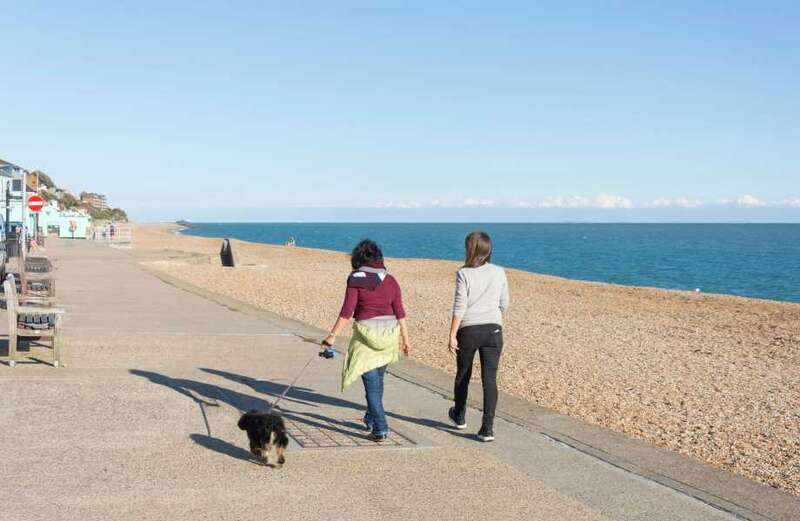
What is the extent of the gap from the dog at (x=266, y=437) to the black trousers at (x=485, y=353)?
63.7 inches

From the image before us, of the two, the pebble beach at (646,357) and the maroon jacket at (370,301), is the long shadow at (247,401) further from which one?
the pebble beach at (646,357)

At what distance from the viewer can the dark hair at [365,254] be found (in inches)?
264

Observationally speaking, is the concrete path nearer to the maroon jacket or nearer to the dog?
the dog

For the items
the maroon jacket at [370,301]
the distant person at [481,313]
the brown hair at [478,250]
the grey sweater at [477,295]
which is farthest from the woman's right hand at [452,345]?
the brown hair at [478,250]

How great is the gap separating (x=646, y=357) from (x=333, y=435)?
768 centimetres

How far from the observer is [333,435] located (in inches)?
277

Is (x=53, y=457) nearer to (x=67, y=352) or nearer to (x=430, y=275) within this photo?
(x=67, y=352)

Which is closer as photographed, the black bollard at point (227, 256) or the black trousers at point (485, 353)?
the black trousers at point (485, 353)

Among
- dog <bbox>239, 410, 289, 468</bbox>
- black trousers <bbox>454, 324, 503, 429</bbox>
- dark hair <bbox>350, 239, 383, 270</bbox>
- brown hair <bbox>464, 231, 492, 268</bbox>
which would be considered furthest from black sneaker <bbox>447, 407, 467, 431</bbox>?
dog <bbox>239, 410, 289, 468</bbox>

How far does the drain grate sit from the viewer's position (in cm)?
670

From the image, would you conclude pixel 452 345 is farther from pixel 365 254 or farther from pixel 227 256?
pixel 227 256

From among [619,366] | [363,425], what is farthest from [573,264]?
[363,425]

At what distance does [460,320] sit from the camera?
6.86 meters

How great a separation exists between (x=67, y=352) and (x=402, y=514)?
6779 millimetres
